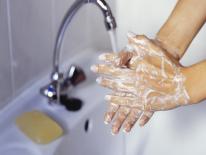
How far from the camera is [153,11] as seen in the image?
115 centimetres

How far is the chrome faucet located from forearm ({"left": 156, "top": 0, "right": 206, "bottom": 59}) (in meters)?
0.16

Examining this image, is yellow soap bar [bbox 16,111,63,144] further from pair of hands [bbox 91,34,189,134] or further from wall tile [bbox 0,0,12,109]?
pair of hands [bbox 91,34,189,134]

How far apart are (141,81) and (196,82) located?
0.31ft

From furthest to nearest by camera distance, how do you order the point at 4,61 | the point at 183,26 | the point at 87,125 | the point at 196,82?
the point at 87,125 < the point at 4,61 < the point at 183,26 < the point at 196,82

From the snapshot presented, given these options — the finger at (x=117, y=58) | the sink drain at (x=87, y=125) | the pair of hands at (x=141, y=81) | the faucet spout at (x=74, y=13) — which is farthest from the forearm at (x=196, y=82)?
the sink drain at (x=87, y=125)

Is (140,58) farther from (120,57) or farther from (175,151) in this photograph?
(175,151)

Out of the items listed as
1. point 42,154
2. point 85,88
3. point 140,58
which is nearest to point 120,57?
point 140,58

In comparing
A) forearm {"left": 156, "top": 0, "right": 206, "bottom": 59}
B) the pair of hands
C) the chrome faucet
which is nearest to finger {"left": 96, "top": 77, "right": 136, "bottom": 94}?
the pair of hands

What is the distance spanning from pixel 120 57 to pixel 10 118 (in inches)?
13.4

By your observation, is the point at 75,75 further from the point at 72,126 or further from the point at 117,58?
the point at 117,58

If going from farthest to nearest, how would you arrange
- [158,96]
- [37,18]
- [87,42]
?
[87,42]
[37,18]
[158,96]

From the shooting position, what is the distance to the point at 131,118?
74 centimetres

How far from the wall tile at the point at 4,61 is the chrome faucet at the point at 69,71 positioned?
97 millimetres

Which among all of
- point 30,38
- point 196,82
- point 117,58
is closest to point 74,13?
point 30,38
